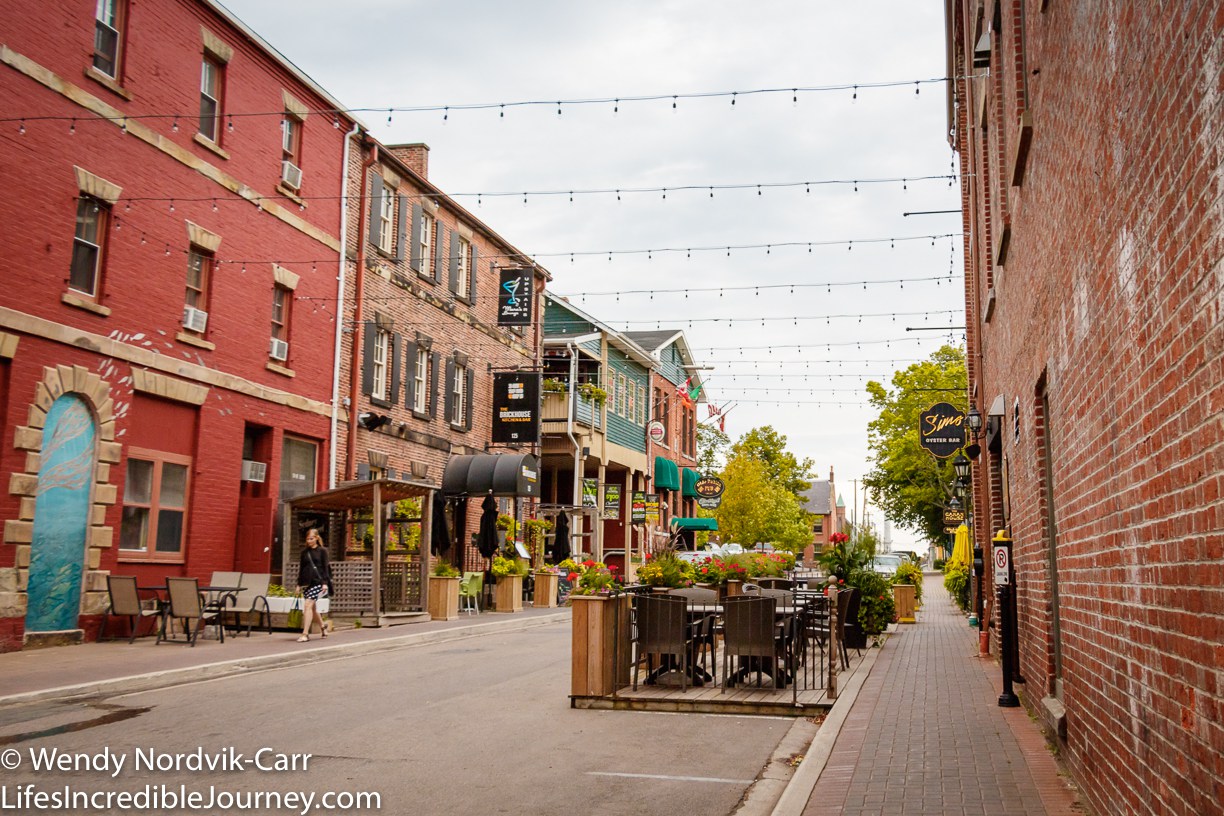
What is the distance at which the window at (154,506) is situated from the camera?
16.9 metres

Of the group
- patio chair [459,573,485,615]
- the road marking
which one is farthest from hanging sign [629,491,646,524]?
the road marking

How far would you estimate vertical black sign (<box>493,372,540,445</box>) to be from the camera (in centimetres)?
2869

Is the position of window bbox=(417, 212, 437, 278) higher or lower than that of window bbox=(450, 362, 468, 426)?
higher

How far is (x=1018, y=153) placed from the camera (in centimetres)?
855

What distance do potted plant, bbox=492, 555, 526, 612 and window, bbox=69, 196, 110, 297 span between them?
40.4ft

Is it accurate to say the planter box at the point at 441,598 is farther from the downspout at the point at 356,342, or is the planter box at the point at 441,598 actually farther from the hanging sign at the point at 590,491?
the hanging sign at the point at 590,491

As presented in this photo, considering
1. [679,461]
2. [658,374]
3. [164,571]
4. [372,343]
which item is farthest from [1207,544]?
[679,461]

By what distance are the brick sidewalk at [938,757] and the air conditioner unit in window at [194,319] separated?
12.3 meters

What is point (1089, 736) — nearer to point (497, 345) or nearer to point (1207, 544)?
point (1207, 544)

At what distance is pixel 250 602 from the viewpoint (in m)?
18.1

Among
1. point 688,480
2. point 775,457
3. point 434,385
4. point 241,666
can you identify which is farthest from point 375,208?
point 775,457

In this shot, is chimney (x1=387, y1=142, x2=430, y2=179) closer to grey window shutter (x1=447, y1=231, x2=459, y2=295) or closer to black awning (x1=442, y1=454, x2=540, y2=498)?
grey window shutter (x1=447, y1=231, x2=459, y2=295)

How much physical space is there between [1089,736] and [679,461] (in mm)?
44617

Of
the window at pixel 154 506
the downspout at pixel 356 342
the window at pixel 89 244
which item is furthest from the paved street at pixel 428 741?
the downspout at pixel 356 342
